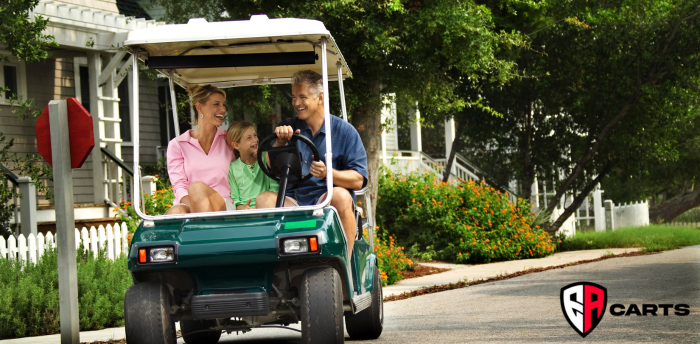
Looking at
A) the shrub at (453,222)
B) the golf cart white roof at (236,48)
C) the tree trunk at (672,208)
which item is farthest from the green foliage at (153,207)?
the tree trunk at (672,208)

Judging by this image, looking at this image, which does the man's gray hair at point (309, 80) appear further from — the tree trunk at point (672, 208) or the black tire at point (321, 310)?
the tree trunk at point (672, 208)

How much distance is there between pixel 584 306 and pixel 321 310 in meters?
3.93

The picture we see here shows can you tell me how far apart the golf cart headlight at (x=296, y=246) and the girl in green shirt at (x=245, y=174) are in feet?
3.59

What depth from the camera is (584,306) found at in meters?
8.34

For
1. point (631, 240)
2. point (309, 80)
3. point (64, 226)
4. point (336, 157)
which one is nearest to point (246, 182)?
point (336, 157)

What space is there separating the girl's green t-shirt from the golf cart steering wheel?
20cm

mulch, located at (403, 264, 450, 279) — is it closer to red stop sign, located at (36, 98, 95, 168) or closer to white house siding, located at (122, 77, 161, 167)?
red stop sign, located at (36, 98, 95, 168)

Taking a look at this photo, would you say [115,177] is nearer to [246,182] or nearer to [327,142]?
[246,182]

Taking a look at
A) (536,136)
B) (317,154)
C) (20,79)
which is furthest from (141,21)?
(317,154)

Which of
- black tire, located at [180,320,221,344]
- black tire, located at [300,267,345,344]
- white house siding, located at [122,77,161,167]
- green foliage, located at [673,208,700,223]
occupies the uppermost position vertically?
white house siding, located at [122,77,161,167]

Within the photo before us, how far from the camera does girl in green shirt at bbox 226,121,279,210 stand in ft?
20.7

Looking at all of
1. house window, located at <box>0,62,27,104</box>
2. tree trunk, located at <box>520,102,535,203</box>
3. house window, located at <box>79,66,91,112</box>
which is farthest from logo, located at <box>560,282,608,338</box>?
house window, located at <box>79,66,91,112</box>

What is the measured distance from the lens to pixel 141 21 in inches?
633

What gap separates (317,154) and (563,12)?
50.8 feet
